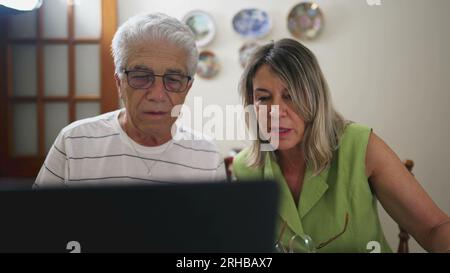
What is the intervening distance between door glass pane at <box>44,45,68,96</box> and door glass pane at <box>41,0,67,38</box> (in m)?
0.07

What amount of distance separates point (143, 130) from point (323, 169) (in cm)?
41

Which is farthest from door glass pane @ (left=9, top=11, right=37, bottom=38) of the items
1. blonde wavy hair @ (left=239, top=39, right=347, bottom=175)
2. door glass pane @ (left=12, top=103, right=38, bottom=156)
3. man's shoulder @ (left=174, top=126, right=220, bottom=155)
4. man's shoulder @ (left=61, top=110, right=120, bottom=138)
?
blonde wavy hair @ (left=239, top=39, right=347, bottom=175)

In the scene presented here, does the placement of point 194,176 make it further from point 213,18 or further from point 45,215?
point 213,18

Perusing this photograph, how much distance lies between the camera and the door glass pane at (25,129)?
1.70 m

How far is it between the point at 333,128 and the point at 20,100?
141 cm

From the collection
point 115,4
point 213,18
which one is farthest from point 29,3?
point 213,18

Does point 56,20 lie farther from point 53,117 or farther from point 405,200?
point 405,200

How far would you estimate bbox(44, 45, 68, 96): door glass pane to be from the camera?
173 cm

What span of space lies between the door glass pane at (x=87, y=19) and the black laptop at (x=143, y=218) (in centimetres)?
161

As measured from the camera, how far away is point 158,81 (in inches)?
33.0

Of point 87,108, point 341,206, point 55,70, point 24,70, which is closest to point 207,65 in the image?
point 87,108

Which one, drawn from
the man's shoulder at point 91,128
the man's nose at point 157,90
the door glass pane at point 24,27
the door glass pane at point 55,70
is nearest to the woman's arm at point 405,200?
the man's nose at point 157,90

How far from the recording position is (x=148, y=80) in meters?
0.84

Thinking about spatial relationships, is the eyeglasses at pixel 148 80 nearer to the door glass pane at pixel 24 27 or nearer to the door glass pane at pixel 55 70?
the door glass pane at pixel 55 70
